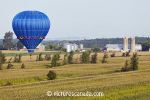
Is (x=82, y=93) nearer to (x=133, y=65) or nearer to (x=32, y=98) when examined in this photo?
(x=32, y=98)

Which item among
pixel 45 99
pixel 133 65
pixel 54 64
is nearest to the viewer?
pixel 45 99

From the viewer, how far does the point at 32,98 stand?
3494 centimetres

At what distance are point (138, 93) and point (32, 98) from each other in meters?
9.13

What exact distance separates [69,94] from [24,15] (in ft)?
149

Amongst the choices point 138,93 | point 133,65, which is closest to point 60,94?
point 138,93

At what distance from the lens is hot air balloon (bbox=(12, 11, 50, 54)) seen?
80125 mm

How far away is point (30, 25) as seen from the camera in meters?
79.9

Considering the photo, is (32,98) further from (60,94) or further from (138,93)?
(138,93)

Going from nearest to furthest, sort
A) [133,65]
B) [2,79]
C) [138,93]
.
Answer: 1. [138,93]
2. [2,79]
3. [133,65]

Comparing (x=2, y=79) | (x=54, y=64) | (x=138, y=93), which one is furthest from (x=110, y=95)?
(x=54, y=64)

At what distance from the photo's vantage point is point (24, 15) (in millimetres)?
81438

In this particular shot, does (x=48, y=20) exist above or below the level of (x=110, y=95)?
above

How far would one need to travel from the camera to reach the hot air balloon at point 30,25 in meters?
80.1

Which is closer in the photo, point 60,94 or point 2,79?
point 60,94
